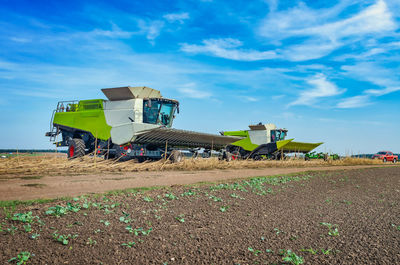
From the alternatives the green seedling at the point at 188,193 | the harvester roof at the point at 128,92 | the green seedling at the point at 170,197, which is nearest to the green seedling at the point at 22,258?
the green seedling at the point at 170,197

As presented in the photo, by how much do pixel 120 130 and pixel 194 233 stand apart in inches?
479

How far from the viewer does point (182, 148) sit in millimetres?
19000

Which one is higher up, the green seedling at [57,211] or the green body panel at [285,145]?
the green body panel at [285,145]

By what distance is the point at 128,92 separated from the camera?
16.2 meters

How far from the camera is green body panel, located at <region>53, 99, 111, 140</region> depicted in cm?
1698

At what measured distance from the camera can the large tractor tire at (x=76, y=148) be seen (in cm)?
1693

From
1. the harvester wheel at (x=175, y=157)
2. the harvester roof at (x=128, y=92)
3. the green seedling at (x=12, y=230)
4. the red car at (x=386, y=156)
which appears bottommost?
the green seedling at (x=12, y=230)

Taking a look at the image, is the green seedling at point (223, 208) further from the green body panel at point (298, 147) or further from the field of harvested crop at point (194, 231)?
the green body panel at point (298, 147)

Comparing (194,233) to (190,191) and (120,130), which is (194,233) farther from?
(120,130)

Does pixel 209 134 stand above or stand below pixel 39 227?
above

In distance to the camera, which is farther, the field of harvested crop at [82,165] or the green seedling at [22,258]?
the field of harvested crop at [82,165]

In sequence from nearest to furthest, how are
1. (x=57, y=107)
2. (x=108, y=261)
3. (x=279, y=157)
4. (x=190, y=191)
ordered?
(x=108, y=261), (x=190, y=191), (x=57, y=107), (x=279, y=157)

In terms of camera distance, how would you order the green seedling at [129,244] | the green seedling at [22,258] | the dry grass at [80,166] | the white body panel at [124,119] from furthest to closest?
the white body panel at [124,119]
the dry grass at [80,166]
the green seedling at [129,244]
the green seedling at [22,258]

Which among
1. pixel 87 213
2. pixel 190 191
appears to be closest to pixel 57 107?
pixel 190 191
